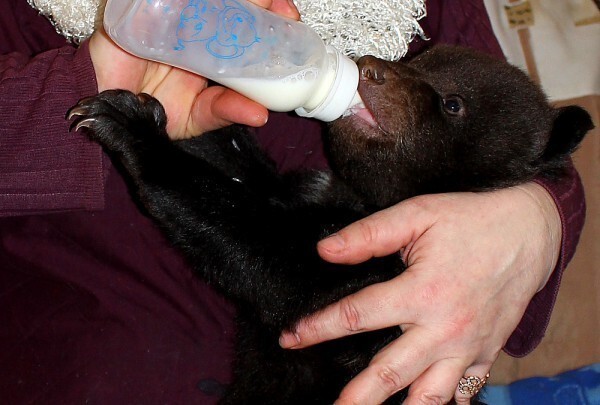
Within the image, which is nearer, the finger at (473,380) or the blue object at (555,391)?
the finger at (473,380)

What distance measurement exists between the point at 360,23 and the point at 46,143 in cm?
72

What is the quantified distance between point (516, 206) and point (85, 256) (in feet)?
3.28

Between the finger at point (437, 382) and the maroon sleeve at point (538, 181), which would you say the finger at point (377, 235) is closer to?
the finger at point (437, 382)

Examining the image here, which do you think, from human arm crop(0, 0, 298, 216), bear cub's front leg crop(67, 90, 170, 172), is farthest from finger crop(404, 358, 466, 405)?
bear cub's front leg crop(67, 90, 170, 172)

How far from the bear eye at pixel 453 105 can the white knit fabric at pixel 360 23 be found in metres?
0.15

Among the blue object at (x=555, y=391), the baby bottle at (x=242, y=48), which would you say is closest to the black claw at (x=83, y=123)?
the baby bottle at (x=242, y=48)

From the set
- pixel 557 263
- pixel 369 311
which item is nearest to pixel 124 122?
pixel 369 311

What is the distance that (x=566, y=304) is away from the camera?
245 centimetres

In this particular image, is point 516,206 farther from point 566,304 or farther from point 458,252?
point 566,304

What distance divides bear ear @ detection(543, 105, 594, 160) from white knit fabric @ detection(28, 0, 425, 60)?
38cm

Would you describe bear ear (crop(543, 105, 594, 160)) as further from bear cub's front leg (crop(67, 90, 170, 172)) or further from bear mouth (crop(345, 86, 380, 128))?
bear cub's front leg (crop(67, 90, 170, 172))

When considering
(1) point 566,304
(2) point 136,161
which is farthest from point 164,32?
(1) point 566,304

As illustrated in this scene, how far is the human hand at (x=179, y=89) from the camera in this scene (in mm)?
1298

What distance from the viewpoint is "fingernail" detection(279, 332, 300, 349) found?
145cm
